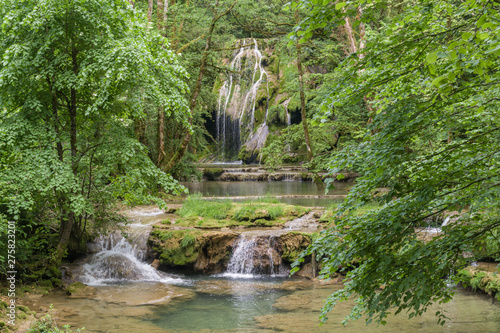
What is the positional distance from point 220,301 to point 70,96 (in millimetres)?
4940

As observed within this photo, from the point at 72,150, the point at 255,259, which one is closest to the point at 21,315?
the point at 72,150

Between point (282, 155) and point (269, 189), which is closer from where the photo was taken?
point (282, 155)

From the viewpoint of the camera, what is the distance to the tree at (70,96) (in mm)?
6625

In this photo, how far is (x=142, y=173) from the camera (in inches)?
313

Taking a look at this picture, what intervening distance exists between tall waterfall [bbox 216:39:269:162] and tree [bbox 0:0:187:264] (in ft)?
78.7

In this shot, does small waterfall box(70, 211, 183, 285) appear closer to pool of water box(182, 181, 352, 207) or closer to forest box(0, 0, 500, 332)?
forest box(0, 0, 500, 332)

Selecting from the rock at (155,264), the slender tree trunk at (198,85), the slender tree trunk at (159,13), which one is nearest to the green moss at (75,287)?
the rock at (155,264)

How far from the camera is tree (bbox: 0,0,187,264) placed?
6625 millimetres

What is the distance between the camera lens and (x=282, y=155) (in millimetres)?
15219

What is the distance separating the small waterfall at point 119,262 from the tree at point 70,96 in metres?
1.37

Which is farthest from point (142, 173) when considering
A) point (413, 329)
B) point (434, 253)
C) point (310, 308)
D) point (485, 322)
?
point (485, 322)

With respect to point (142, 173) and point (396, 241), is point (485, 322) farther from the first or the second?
point (142, 173)

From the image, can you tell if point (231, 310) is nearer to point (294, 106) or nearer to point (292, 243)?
point (292, 243)

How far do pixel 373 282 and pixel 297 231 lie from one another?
24.8 feet
